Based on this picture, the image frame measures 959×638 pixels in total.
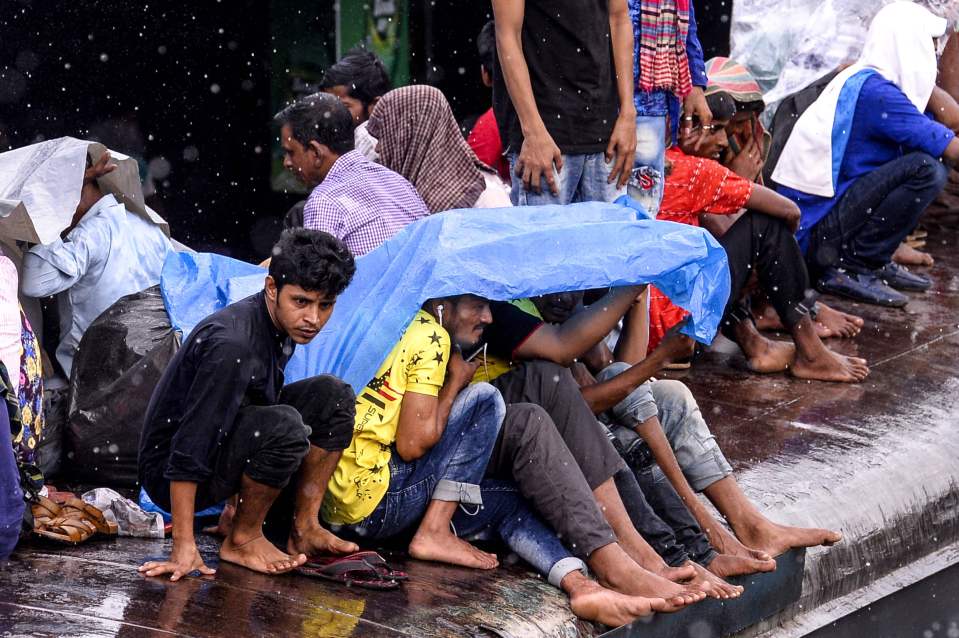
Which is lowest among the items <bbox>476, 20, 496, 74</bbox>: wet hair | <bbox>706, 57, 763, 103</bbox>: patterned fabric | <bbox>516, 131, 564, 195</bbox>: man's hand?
<bbox>516, 131, 564, 195</bbox>: man's hand

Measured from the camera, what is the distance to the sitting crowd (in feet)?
12.9

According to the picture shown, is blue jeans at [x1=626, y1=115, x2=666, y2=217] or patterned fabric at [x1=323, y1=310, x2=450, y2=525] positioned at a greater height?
blue jeans at [x1=626, y1=115, x2=666, y2=217]

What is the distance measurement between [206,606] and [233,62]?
470 centimetres

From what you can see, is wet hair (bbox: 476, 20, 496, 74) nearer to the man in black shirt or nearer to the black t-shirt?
the black t-shirt

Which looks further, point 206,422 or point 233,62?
point 233,62

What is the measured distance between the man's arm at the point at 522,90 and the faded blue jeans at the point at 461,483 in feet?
3.82

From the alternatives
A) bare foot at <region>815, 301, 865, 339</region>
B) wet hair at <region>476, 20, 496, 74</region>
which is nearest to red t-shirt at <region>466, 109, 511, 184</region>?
wet hair at <region>476, 20, 496, 74</region>

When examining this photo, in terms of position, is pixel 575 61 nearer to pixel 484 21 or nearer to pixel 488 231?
pixel 488 231

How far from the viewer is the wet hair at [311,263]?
12.7 ft

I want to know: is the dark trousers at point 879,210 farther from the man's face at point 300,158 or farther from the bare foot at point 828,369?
the man's face at point 300,158

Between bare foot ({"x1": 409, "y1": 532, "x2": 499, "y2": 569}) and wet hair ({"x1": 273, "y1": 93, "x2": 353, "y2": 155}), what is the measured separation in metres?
1.96

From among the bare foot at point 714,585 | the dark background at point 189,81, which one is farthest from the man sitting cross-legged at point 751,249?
Answer: the dark background at point 189,81

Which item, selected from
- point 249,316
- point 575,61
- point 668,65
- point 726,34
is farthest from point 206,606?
point 726,34

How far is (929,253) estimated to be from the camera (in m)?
8.73
